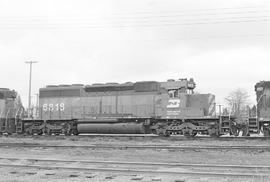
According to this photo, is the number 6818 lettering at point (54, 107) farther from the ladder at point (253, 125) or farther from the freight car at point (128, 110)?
the ladder at point (253, 125)

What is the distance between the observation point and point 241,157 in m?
11.7

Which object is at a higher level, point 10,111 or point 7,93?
point 7,93

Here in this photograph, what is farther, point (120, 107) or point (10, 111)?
point (10, 111)

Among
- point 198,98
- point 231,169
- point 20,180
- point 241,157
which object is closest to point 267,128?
point 198,98

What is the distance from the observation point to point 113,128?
21.7 m

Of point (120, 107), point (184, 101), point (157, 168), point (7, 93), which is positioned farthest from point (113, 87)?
point (157, 168)

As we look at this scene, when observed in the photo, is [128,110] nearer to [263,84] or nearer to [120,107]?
[120,107]

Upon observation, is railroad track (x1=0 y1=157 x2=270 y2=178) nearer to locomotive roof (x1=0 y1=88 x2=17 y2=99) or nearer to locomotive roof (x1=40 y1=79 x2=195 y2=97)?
locomotive roof (x1=40 y1=79 x2=195 y2=97)

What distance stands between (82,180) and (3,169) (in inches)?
114

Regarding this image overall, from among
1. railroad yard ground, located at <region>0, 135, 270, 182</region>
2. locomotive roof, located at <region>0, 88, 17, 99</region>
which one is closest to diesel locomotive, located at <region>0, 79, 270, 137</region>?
locomotive roof, located at <region>0, 88, 17, 99</region>

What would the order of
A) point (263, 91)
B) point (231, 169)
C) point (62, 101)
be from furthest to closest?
point (62, 101)
point (263, 91)
point (231, 169)

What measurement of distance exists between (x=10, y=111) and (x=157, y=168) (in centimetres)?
1853

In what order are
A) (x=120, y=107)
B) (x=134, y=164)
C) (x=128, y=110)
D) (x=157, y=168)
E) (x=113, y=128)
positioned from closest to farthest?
(x=157, y=168)
(x=134, y=164)
(x=113, y=128)
(x=128, y=110)
(x=120, y=107)

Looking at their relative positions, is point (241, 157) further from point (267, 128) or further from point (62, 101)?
point (62, 101)
